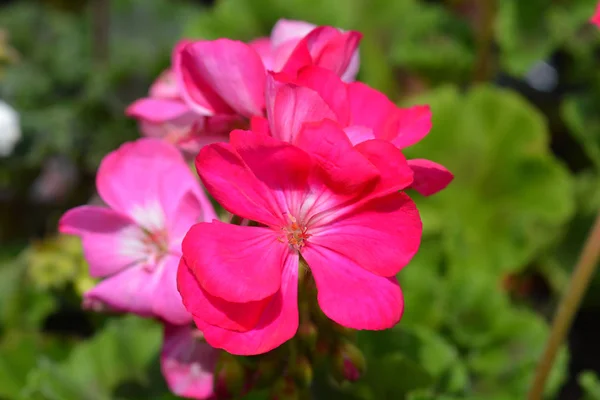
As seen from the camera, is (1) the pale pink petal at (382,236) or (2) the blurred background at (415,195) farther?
(2) the blurred background at (415,195)

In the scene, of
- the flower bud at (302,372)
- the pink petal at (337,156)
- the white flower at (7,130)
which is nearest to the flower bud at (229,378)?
the flower bud at (302,372)

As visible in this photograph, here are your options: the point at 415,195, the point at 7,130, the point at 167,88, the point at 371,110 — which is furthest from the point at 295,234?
the point at 7,130

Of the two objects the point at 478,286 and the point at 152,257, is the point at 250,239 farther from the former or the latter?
the point at 478,286

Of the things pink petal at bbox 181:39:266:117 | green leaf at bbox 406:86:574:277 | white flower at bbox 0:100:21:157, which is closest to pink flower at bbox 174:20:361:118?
pink petal at bbox 181:39:266:117

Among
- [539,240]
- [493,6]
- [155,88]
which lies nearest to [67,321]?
[155,88]

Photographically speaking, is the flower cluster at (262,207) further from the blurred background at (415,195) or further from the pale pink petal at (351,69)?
the blurred background at (415,195)

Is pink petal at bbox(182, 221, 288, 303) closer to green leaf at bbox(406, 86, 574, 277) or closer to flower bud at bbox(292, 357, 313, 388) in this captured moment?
flower bud at bbox(292, 357, 313, 388)
